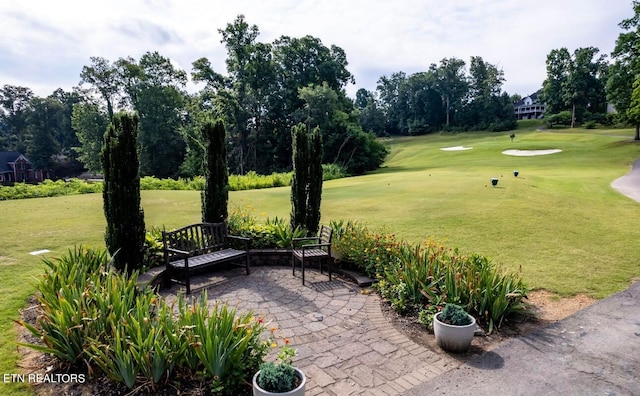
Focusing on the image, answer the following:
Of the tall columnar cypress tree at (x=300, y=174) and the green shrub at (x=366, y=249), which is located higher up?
the tall columnar cypress tree at (x=300, y=174)

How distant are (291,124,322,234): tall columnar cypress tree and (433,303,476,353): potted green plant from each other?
183 inches

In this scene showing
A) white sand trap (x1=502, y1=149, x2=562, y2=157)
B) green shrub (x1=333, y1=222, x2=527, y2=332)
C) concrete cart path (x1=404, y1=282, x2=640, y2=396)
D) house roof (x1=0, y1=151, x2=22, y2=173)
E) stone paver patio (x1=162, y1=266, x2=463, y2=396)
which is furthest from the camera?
house roof (x1=0, y1=151, x2=22, y2=173)

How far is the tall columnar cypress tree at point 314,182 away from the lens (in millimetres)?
8633

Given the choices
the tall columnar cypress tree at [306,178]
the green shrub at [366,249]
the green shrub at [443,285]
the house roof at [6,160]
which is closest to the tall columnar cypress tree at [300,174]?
the tall columnar cypress tree at [306,178]

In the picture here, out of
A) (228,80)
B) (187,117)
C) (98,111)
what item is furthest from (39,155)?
(228,80)

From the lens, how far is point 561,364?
13.4ft

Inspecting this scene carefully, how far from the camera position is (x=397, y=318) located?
17.4 ft

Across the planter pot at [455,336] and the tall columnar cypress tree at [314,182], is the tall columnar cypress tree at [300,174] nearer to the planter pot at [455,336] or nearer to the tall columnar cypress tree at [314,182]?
the tall columnar cypress tree at [314,182]

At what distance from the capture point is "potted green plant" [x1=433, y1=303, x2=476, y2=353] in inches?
169

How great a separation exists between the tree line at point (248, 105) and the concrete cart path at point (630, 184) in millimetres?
11659

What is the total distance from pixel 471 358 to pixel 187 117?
5322 cm

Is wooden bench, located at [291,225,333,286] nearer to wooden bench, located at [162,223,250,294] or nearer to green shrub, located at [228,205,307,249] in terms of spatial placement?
green shrub, located at [228,205,307,249]

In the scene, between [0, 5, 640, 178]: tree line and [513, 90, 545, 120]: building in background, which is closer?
[0, 5, 640, 178]: tree line

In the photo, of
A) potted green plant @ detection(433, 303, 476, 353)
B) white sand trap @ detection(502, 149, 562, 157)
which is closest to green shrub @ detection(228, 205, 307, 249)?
potted green plant @ detection(433, 303, 476, 353)
